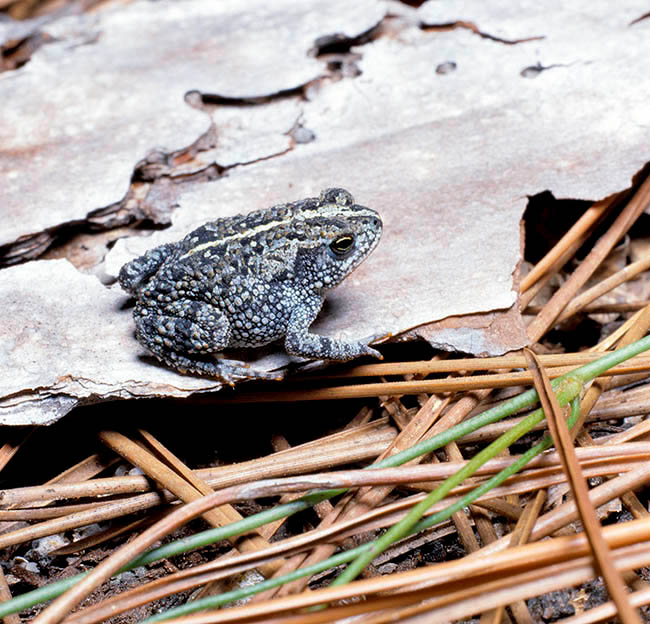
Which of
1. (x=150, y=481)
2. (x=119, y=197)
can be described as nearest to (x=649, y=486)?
(x=150, y=481)

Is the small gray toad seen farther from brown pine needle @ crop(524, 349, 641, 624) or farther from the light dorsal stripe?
brown pine needle @ crop(524, 349, 641, 624)

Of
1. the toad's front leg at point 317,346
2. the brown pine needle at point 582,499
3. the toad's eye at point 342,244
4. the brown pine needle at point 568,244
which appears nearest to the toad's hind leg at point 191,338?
the toad's front leg at point 317,346

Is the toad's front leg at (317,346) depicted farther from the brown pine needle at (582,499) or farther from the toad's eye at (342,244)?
the brown pine needle at (582,499)

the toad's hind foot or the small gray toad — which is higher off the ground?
the small gray toad

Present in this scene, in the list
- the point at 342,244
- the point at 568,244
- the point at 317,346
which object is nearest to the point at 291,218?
the point at 342,244

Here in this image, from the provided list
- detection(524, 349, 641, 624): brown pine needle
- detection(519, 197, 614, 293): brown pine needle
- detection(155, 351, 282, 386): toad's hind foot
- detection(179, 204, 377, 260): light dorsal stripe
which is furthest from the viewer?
detection(519, 197, 614, 293): brown pine needle

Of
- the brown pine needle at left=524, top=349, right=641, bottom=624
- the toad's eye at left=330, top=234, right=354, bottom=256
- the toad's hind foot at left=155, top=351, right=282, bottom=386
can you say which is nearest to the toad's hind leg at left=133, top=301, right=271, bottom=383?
the toad's hind foot at left=155, top=351, right=282, bottom=386

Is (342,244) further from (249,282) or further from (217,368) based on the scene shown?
(217,368)
